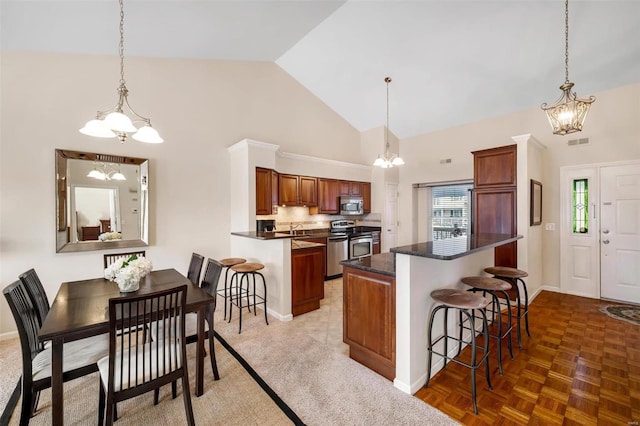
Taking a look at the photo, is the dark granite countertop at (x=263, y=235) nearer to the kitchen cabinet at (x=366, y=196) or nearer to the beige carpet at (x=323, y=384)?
the beige carpet at (x=323, y=384)

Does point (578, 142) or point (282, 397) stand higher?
point (578, 142)

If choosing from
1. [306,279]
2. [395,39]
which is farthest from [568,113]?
[306,279]

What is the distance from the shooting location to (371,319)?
2377mm

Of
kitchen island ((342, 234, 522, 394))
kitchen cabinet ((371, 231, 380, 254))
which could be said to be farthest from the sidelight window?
kitchen cabinet ((371, 231, 380, 254))

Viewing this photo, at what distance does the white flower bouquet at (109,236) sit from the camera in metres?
3.61

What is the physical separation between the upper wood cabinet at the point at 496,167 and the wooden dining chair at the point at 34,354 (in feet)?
16.2

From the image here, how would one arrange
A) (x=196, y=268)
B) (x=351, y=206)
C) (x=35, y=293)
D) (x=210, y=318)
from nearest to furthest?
(x=35, y=293), (x=210, y=318), (x=196, y=268), (x=351, y=206)

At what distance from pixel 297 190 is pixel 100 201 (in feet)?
10.2

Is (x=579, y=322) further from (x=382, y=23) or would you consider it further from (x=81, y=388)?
(x=81, y=388)

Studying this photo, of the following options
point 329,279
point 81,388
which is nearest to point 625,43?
point 329,279

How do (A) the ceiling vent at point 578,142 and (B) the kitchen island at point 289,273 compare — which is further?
(A) the ceiling vent at point 578,142

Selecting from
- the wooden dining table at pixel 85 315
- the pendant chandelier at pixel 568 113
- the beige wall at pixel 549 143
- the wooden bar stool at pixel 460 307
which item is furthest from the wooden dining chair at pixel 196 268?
the beige wall at pixel 549 143

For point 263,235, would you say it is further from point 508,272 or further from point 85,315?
point 508,272

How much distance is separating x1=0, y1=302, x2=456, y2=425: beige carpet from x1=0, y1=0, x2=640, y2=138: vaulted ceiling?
3508mm
